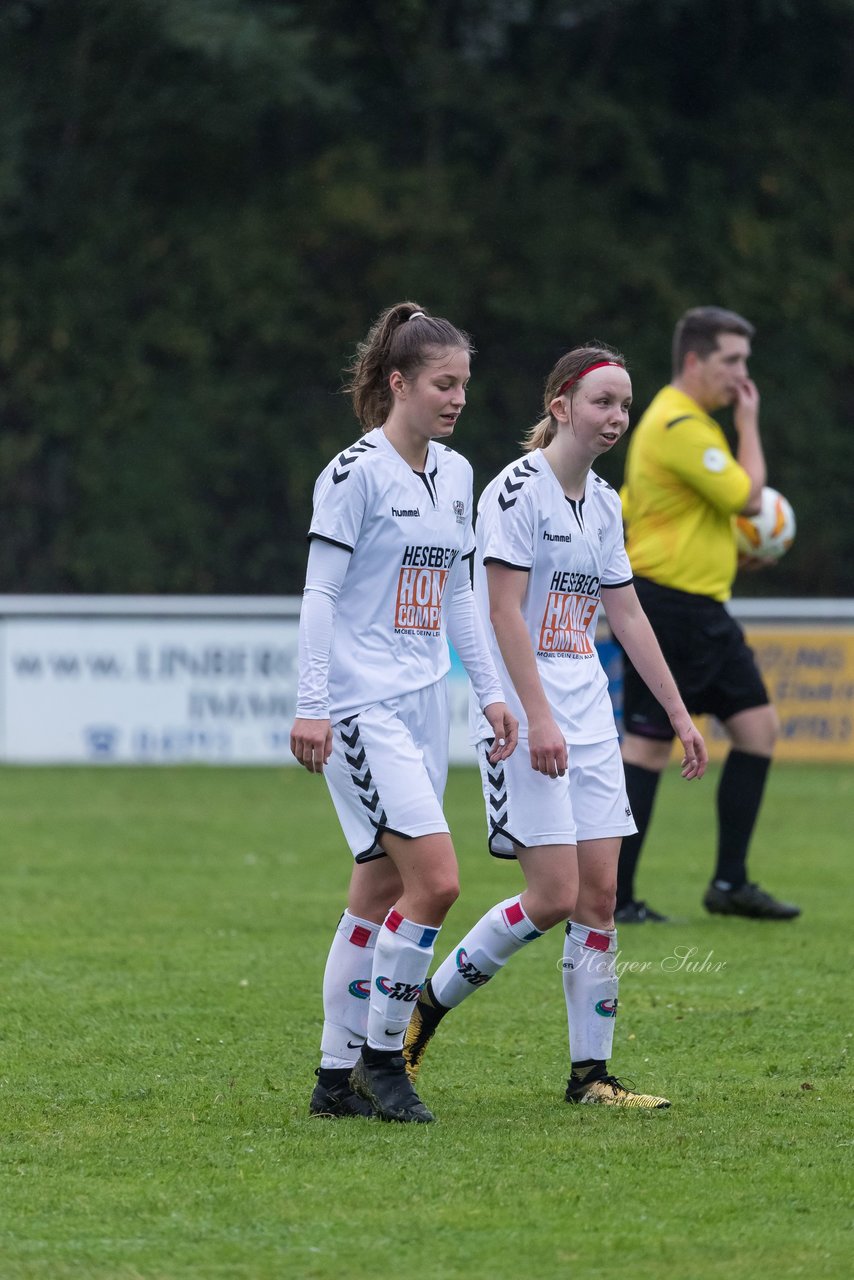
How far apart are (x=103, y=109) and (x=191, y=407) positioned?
400 centimetres

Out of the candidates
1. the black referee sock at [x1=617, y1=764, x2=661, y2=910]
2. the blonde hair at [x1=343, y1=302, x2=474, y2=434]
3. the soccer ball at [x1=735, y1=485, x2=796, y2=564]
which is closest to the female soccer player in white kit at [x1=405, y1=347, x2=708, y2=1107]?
the blonde hair at [x1=343, y1=302, x2=474, y2=434]

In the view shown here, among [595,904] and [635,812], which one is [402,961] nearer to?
[595,904]

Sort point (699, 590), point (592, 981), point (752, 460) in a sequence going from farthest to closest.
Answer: point (752, 460) < point (699, 590) < point (592, 981)

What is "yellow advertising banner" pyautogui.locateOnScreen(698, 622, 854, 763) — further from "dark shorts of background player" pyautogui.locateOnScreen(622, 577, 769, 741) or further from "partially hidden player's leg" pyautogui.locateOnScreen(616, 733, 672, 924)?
"partially hidden player's leg" pyautogui.locateOnScreen(616, 733, 672, 924)

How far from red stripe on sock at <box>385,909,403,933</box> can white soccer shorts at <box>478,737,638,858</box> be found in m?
0.34

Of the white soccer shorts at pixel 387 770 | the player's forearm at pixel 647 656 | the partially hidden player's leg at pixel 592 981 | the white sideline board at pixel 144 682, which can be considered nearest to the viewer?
the white soccer shorts at pixel 387 770

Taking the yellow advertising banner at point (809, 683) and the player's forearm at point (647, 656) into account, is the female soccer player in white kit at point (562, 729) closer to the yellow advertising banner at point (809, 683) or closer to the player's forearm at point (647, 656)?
the player's forearm at point (647, 656)

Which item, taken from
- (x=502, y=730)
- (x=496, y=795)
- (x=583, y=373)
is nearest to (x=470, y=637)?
(x=502, y=730)

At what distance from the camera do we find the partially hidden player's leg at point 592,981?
15.7 ft

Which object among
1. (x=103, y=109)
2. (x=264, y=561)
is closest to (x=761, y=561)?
(x=264, y=561)

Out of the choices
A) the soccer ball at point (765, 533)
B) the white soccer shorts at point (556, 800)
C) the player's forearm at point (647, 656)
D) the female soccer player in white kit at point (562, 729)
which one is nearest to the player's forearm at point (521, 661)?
the female soccer player in white kit at point (562, 729)

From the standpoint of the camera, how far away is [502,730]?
4.58m

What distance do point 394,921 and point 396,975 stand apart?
125mm

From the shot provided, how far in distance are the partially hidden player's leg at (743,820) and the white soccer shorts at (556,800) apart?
306cm
